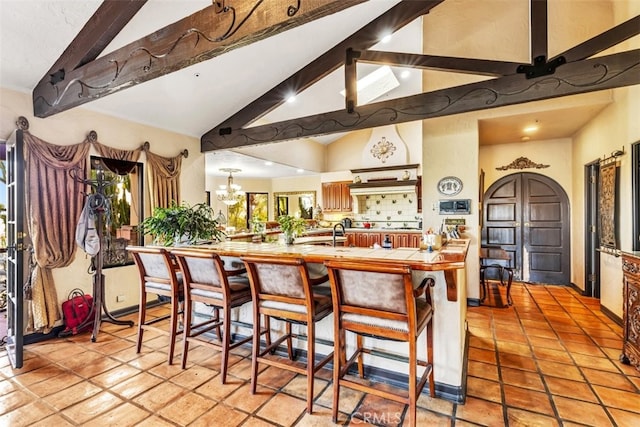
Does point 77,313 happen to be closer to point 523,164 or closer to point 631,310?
point 631,310

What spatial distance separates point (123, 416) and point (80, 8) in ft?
10.2

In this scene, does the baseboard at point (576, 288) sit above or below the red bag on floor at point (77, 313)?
below

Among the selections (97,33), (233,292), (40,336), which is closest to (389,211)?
(233,292)

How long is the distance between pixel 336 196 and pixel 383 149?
182 cm

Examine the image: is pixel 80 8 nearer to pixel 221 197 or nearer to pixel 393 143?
pixel 221 197

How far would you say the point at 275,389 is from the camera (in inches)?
86.8

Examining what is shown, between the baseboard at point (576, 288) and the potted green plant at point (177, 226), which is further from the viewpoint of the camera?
the baseboard at point (576, 288)

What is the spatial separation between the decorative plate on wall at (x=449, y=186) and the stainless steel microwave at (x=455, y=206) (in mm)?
119

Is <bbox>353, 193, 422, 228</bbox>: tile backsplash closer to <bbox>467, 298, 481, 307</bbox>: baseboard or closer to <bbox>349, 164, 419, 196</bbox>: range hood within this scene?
<bbox>349, 164, 419, 196</bbox>: range hood

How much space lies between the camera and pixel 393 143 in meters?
7.76

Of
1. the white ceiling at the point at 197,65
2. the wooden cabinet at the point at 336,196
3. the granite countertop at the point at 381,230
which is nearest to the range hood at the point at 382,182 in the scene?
the wooden cabinet at the point at 336,196

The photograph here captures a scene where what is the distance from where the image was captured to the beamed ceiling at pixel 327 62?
72.1 inches

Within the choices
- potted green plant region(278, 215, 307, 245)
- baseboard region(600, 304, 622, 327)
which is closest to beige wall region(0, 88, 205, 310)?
potted green plant region(278, 215, 307, 245)

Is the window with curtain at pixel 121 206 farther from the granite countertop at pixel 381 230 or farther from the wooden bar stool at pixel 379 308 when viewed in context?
the granite countertop at pixel 381 230
